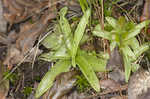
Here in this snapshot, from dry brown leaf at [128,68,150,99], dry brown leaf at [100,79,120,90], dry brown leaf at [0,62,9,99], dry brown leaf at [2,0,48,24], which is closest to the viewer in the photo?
dry brown leaf at [128,68,150,99]

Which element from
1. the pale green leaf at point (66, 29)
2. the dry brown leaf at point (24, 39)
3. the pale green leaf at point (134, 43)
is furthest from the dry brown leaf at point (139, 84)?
the dry brown leaf at point (24, 39)

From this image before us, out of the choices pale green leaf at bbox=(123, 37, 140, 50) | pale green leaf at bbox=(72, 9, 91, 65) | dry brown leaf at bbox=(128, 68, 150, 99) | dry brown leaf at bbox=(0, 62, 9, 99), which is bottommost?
dry brown leaf at bbox=(128, 68, 150, 99)

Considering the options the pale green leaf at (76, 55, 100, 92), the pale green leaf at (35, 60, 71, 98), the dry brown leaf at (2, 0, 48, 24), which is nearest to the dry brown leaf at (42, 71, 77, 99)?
the pale green leaf at (35, 60, 71, 98)

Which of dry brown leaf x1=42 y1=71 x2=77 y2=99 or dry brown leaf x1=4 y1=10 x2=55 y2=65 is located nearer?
dry brown leaf x1=42 y1=71 x2=77 y2=99

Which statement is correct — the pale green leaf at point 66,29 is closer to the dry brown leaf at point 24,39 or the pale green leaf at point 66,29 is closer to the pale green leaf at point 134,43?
the dry brown leaf at point 24,39

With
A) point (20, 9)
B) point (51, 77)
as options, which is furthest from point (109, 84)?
point (20, 9)

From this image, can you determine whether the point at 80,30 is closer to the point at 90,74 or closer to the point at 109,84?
the point at 90,74

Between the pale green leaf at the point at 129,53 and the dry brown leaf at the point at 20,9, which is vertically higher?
the dry brown leaf at the point at 20,9

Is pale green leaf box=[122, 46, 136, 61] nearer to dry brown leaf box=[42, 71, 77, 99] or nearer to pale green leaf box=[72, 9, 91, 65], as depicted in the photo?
pale green leaf box=[72, 9, 91, 65]
